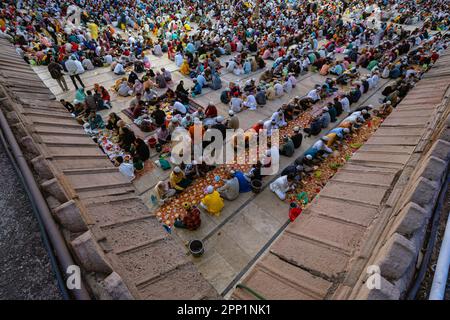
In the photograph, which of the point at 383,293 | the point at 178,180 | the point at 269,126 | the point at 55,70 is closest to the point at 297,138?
the point at 269,126

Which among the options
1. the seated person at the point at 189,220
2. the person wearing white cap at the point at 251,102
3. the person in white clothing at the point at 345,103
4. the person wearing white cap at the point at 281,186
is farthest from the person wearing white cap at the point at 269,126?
the seated person at the point at 189,220

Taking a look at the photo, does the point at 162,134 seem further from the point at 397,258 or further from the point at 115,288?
the point at 397,258

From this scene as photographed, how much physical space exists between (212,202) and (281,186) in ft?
6.97

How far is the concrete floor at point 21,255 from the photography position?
100 inches

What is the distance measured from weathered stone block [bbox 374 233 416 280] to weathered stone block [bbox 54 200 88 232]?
3.39 meters

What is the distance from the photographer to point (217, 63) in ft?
46.3

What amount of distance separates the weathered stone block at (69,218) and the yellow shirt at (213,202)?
391cm

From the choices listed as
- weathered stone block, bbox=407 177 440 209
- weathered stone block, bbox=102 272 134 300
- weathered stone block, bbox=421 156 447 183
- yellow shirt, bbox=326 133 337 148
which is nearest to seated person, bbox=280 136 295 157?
yellow shirt, bbox=326 133 337 148

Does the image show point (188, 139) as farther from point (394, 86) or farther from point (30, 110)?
point (394, 86)

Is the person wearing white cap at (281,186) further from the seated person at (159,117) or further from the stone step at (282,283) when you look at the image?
the seated person at (159,117)

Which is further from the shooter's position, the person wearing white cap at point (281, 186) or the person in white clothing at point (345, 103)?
the person in white clothing at point (345, 103)

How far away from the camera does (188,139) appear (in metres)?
8.26

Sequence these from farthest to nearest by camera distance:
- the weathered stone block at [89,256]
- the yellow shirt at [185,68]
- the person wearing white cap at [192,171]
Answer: the yellow shirt at [185,68] → the person wearing white cap at [192,171] → the weathered stone block at [89,256]
